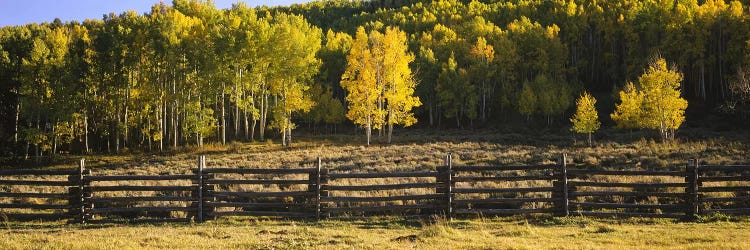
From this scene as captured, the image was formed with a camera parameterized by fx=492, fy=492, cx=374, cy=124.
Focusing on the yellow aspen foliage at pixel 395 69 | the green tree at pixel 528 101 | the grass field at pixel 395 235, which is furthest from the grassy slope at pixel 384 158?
the green tree at pixel 528 101

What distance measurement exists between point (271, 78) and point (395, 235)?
33.7 m

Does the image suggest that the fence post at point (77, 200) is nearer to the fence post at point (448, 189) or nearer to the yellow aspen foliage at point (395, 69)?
the fence post at point (448, 189)

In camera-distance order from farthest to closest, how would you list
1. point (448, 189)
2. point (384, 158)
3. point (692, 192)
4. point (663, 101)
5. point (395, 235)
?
point (663, 101) → point (384, 158) → point (448, 189) → point (692, 192) → point (395, 235)

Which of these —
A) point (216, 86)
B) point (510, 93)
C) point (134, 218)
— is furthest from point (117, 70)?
point (510, 93)

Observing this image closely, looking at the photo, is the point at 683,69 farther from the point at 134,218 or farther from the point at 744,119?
the point at 134,218

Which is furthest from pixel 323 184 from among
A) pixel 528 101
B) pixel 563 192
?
pixel 528 101

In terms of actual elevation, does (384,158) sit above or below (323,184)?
below

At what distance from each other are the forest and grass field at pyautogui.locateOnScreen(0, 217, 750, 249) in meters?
29.7

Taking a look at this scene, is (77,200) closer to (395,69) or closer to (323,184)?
(323,184)

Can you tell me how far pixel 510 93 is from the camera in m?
77.0

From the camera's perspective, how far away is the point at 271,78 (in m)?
43.5

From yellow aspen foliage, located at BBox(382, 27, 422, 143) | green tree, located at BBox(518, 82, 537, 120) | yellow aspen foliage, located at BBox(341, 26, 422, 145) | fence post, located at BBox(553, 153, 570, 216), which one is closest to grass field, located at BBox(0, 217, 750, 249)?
fence post, located at BBox(553, 153, 570, 216)

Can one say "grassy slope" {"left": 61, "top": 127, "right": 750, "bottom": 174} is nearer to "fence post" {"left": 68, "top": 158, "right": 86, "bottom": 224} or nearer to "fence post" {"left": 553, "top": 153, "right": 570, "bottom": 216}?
"fence post" {"left": 553, "top": 153, "right": 570, "bottom": 216}

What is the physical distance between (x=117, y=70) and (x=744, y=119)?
69.3m
